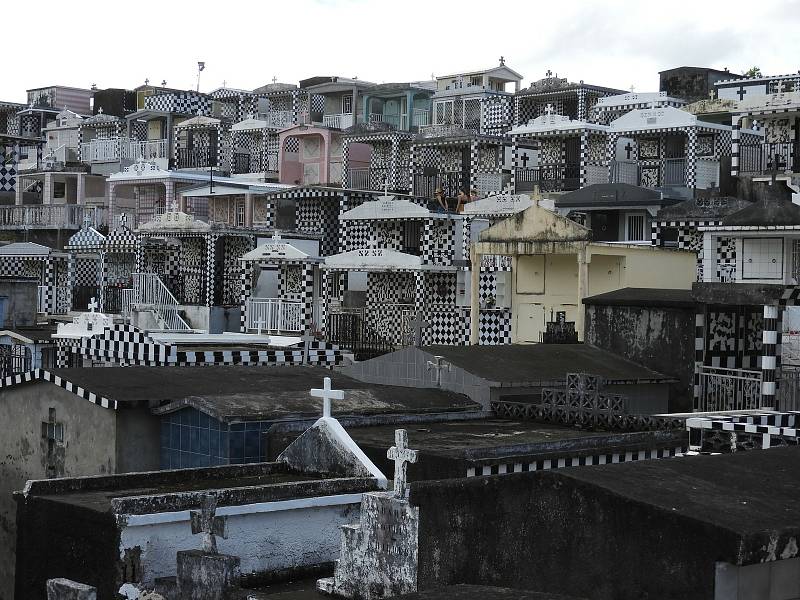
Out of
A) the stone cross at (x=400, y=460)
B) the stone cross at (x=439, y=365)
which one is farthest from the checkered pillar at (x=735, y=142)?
the stone cross at (x=400, y=460)

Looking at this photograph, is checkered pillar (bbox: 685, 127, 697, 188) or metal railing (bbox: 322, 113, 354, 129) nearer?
checkered pillar (bbox: 685, 127, 697, 188)

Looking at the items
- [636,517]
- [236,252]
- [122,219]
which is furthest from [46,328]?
[636,517]

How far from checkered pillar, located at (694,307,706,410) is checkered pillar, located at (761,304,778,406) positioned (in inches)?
52.6

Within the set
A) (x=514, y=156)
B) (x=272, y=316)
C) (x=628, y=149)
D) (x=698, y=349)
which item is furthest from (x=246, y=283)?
(x=698, y=349)

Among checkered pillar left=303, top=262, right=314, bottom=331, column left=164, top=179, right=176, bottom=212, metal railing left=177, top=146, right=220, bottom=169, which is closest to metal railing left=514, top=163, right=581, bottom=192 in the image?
checkered pillar left=303, top=262, right=314, bottom=331

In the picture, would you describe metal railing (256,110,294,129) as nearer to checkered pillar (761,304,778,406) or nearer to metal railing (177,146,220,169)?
metal railing (177,146,220,169)

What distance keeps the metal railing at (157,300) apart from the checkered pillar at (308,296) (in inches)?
173

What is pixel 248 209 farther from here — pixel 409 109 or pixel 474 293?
pixel 474 293

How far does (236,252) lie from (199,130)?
1710 centimetres

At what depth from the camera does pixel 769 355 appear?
24953mm

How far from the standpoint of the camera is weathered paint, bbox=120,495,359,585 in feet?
49.2

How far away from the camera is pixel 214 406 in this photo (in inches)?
792

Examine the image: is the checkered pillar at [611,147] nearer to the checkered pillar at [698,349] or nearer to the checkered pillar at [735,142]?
the checkered pillar at [735,142]

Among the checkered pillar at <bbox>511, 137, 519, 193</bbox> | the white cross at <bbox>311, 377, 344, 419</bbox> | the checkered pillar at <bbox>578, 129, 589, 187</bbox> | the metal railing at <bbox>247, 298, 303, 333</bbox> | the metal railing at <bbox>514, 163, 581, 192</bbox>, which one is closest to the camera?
the white cross at <bbox>311, 377, 344, 419</bbox>
